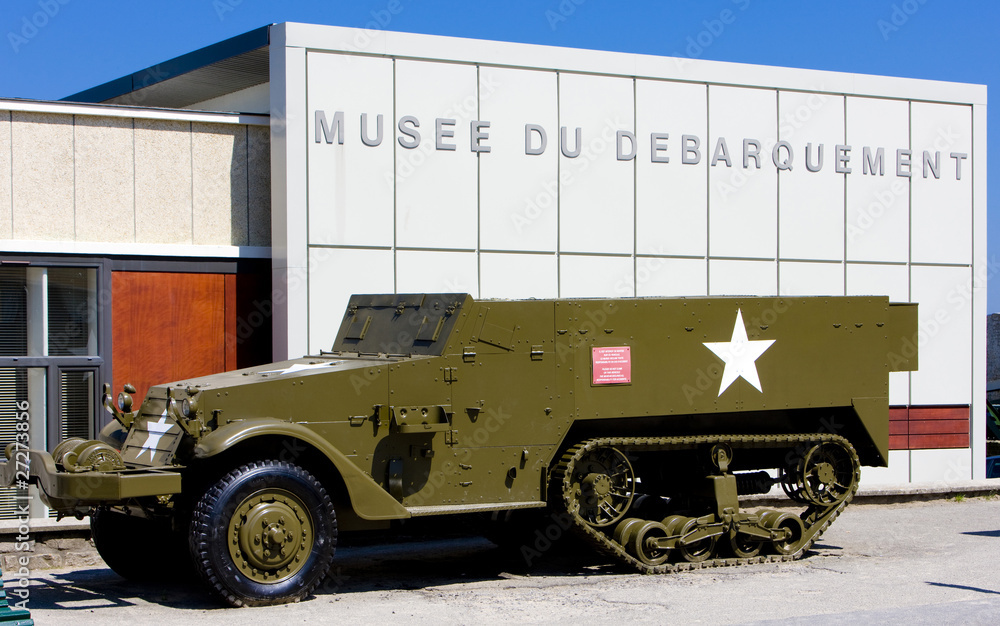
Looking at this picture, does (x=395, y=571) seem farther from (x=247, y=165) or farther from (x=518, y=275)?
(x=247, y=165)

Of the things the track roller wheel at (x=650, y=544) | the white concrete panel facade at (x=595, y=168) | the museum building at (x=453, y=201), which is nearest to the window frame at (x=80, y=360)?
the museum building at (x=453, y=201)

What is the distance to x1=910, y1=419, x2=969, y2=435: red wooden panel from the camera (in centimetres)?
1538

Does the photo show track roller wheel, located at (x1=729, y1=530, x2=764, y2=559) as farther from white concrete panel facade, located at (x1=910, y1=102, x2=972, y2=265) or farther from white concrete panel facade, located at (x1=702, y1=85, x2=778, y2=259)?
white concrete panel facade, located at (x1=910, y1=102, x2=972, y2=265)

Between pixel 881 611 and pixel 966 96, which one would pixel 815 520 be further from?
pixel 966 96

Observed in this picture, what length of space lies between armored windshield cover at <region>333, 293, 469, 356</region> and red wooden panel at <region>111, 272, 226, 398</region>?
9.33 feet

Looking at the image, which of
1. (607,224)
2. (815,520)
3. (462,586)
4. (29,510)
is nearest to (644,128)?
(607,224)

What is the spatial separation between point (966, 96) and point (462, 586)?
36.8 feet

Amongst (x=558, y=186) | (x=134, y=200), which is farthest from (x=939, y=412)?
(x=134, y=200)

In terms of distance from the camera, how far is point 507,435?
28.7 ft

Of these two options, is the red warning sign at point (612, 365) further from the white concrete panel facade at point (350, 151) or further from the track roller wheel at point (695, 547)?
the white concrete panel facade at point (350, 151)

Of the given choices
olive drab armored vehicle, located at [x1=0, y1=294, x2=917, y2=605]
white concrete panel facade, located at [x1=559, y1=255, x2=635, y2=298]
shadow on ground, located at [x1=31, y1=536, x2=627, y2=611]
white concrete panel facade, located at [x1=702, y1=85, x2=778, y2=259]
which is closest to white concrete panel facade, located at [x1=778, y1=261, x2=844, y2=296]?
white concrete panel facade, located at [x1=702, y1=85, x2=778, y2=259]

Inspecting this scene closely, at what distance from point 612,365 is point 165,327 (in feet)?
17.9

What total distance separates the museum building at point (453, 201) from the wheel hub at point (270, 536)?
14.7ft

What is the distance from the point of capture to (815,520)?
9.80 metres
